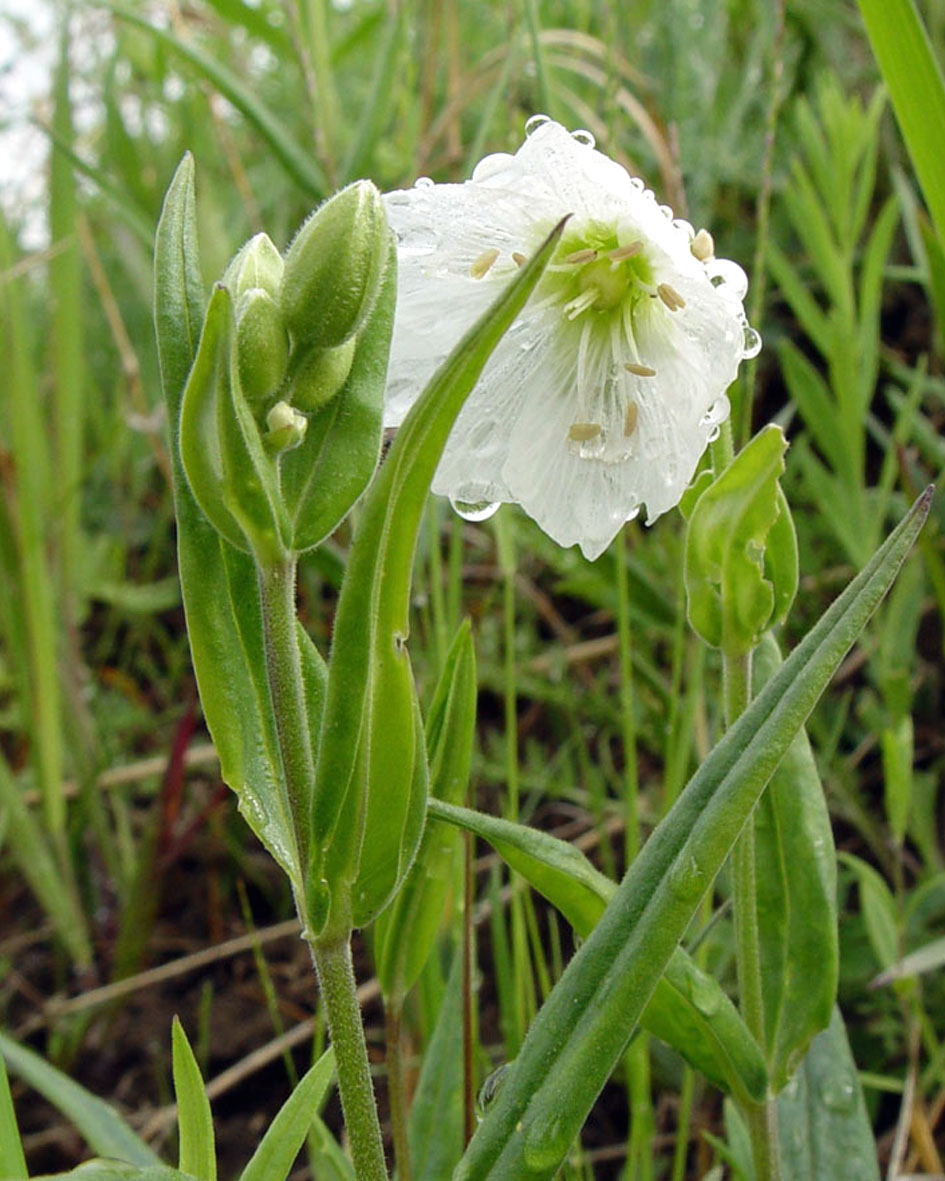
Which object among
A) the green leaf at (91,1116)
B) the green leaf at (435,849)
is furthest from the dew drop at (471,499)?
the green leaf at (91,1116)

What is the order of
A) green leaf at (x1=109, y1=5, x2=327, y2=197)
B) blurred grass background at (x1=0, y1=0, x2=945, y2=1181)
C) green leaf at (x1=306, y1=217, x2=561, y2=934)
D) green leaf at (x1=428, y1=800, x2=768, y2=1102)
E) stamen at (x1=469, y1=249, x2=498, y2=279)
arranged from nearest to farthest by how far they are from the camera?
green leaf at (x1=306, y1=217, x2=561, y2=934)
green leaf at (x1=428, y1=800, x2=768, y2=1102)
stamen at (x1=469, y1=249, x2=498, y2=279)
blurred grass background at (x1=0, y1=0, x2=945, y2=1181)
green leaf at (x1=109, y1=5, x2=327, y2=197)

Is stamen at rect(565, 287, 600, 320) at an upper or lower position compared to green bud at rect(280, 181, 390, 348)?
lower

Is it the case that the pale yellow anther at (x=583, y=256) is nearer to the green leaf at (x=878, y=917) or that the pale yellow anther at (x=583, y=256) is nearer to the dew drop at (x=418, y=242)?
the dew drop at (x=418, y=242)

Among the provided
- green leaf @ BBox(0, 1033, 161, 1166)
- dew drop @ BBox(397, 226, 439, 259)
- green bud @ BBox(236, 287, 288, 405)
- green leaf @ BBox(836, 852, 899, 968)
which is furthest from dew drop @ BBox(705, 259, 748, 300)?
green leaf @ BBox(0, 1033, 161, 1166)

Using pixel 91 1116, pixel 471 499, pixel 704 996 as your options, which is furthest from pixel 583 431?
pixel 91 1116

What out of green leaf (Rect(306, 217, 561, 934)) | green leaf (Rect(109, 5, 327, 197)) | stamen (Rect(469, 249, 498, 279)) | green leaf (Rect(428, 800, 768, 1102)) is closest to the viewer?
green leaf (Rect(306, 217, 561, 934))

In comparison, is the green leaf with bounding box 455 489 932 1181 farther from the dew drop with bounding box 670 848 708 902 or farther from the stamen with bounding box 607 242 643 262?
the stamen with bounding box 607 242 643 262

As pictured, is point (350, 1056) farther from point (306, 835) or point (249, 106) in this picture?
point (249, 106)
